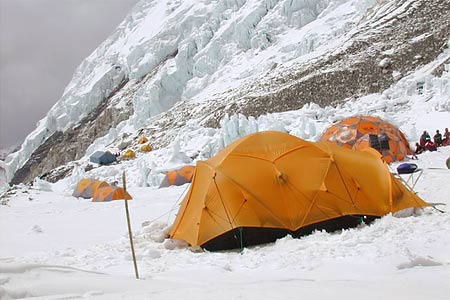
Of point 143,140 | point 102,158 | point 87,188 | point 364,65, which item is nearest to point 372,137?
point 87,188

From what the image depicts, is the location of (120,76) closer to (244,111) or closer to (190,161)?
(244,111)

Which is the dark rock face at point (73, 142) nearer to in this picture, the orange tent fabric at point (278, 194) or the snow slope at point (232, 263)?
the snow slope at point (232, 263)

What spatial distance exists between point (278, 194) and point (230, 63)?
72481 millimetres

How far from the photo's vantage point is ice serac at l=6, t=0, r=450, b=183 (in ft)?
152

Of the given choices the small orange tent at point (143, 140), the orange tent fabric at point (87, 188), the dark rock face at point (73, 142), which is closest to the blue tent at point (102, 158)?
the small orange tent at point (143, 140)

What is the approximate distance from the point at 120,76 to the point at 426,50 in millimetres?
96344

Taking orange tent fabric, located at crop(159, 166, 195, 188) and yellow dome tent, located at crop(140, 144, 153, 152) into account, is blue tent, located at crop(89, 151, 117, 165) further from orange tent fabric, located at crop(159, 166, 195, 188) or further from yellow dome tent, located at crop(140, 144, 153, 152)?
orange tent fabric, located at crop(159, 166, 195, 188)

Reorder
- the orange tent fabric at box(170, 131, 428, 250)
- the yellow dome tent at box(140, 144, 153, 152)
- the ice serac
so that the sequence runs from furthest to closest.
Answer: the yellow dome tent at box(140, 144, 153, 152), the ice serac, the orange tent fabric at box(170, 131, 428, 250)

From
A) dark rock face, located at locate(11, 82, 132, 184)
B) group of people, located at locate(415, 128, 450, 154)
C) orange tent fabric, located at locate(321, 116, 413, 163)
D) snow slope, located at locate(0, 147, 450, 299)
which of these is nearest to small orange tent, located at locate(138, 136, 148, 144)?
dark rock face, located at locate(11, 82, 132, 184)

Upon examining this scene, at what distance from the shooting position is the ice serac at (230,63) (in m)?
46.3

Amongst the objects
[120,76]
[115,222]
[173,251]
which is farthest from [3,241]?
[120,76]

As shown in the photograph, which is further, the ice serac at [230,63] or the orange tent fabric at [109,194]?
the ice serac at [230,63]

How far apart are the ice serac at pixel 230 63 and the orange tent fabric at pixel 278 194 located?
10.6 ft

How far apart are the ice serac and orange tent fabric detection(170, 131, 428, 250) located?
10.6 ft
